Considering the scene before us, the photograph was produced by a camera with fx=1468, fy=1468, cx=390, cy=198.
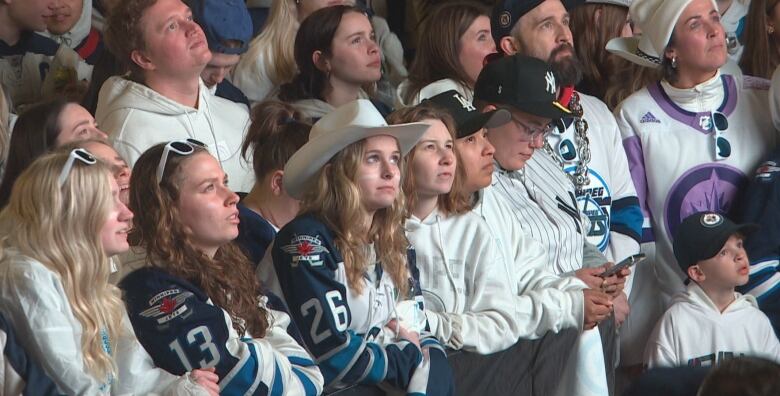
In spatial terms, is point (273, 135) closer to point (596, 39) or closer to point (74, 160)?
point (74, 160)

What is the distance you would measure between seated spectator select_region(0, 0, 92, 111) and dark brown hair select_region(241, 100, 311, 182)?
1077 millimetres

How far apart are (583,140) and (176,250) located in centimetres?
235

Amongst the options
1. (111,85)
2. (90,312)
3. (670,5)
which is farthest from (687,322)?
(90,312)

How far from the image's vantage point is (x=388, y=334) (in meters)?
4.19

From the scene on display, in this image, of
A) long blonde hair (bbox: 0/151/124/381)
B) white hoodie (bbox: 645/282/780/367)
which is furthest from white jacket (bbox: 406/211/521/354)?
long blonde hair (bbox: 0/151/124/381)

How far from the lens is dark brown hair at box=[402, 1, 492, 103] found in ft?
19.6

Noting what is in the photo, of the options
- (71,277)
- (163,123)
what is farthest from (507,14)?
(71,277)

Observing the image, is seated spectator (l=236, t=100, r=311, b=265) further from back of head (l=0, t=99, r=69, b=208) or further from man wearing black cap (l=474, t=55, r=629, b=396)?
man wearing black cap (l=474, t=55, r=629, b=396)

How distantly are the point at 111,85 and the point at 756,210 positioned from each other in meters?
2.68

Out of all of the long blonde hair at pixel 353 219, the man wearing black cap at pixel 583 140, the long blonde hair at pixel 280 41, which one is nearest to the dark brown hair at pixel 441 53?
the man wearing black cap at pixel 583 140

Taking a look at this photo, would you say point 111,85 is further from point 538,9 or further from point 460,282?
point 538,9

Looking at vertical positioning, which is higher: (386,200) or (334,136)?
(334,136)

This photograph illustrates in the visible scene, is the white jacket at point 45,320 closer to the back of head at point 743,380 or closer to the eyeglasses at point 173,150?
the eyeglasses at point 173,150

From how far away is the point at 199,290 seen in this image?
12.1 ft
